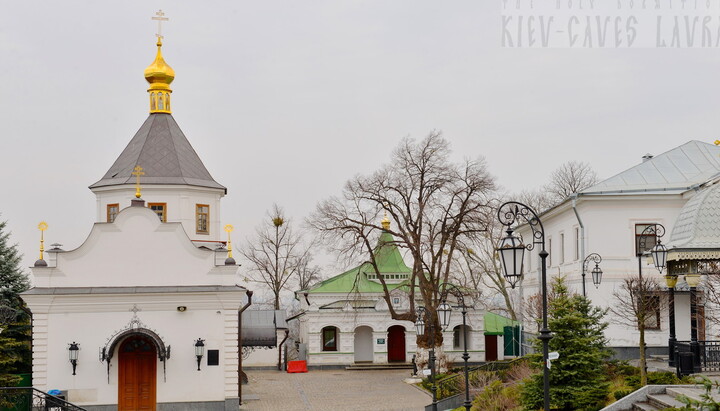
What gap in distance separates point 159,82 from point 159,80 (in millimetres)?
144

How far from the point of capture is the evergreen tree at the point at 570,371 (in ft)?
65.1

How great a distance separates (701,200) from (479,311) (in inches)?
1139

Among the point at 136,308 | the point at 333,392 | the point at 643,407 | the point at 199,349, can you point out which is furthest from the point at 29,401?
the point at 643,407

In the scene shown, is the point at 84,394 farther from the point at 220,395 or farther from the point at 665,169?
the point at 665,169

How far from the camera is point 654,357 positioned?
103 ft

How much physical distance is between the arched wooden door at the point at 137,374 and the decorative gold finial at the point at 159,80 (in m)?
12.7

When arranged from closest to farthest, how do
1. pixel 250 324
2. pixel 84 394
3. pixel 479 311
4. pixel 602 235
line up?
pixel 84 394 → pixel 602 235 → pixel 250 324 → pixel 479 311

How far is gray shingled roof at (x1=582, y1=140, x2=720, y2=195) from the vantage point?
34.8 m

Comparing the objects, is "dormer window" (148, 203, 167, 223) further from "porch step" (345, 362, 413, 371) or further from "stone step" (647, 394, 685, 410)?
"stone step" (647, 394, 685, 410)

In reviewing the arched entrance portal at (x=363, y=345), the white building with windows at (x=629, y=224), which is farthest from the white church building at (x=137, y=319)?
the arched entrance portal at (x=363, y=345)

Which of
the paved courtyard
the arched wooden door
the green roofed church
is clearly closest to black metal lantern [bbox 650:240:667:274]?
the paved courtyard

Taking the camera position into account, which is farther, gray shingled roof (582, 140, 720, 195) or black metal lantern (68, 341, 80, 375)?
gray shingled roof (582, 140, 720, 195)

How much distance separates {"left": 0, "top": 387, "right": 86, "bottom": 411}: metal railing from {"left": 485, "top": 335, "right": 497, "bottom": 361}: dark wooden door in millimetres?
28007

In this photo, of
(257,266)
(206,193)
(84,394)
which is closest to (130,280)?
(84,394)
